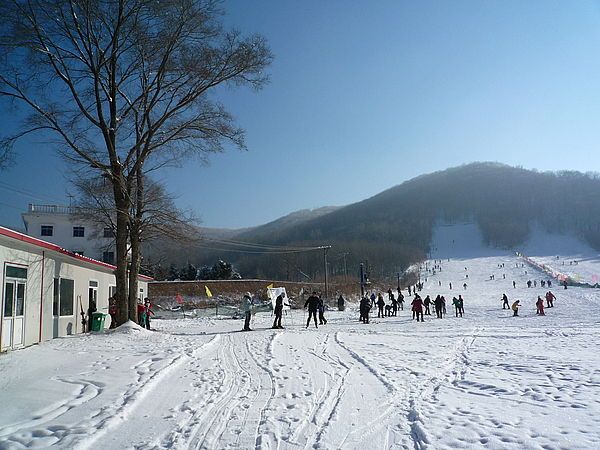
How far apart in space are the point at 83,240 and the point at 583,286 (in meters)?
60.3

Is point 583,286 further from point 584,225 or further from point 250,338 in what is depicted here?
point 584,225

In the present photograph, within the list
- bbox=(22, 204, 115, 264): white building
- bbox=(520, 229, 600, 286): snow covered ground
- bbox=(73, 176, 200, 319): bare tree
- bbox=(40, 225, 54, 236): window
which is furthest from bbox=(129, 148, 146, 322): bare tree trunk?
bbox=(520, 229, 600, 286): snow covered ground

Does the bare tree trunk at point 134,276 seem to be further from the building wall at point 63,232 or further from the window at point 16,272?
the building wall at point 63,232

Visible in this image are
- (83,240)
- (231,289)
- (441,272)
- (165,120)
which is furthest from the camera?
(441,272)

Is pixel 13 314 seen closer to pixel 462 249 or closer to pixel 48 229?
pixel 48 229

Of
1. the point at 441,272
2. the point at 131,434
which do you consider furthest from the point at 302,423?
the point at 441,272

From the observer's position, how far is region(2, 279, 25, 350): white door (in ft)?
43.3

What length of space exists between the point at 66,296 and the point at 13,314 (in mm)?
5246

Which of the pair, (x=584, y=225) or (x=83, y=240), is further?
(x=584, y=225)

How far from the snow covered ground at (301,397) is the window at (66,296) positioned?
5.74 metres

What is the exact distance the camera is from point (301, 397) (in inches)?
278

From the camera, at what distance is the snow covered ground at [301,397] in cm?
521

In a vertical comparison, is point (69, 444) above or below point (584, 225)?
below

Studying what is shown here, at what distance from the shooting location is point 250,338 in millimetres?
15555
